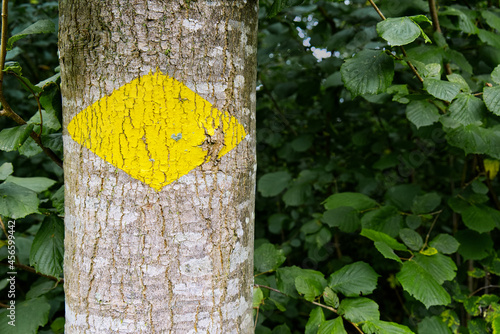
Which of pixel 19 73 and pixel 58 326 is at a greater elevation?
pixel 19 73

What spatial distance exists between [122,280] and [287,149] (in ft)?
5.77

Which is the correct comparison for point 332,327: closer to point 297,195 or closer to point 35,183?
point 297,195

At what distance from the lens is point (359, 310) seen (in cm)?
105

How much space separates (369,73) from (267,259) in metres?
0.70

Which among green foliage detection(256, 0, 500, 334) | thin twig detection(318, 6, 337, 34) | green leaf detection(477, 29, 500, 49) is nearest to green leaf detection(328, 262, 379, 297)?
green foliage detection(256, 0, 500, 334)

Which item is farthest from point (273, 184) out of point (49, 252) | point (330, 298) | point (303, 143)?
point (49, 252)

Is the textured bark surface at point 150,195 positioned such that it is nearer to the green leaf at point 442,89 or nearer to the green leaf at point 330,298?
the green leaf at point 330,298

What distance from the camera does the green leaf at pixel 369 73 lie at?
3.38ft

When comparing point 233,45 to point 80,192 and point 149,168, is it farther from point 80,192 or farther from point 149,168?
point 80,192

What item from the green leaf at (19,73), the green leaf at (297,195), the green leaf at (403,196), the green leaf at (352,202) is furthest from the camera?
the green leaf at (297,195)

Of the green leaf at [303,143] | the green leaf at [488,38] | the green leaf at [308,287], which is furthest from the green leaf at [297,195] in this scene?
the green leaf at [488,38]

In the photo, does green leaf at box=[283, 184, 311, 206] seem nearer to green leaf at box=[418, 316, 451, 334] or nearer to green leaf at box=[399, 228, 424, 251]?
green leaf at box=[399, 228, 424, 251]

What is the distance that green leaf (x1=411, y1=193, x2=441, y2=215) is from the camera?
1.50 metres

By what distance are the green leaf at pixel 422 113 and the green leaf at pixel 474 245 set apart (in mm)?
581
